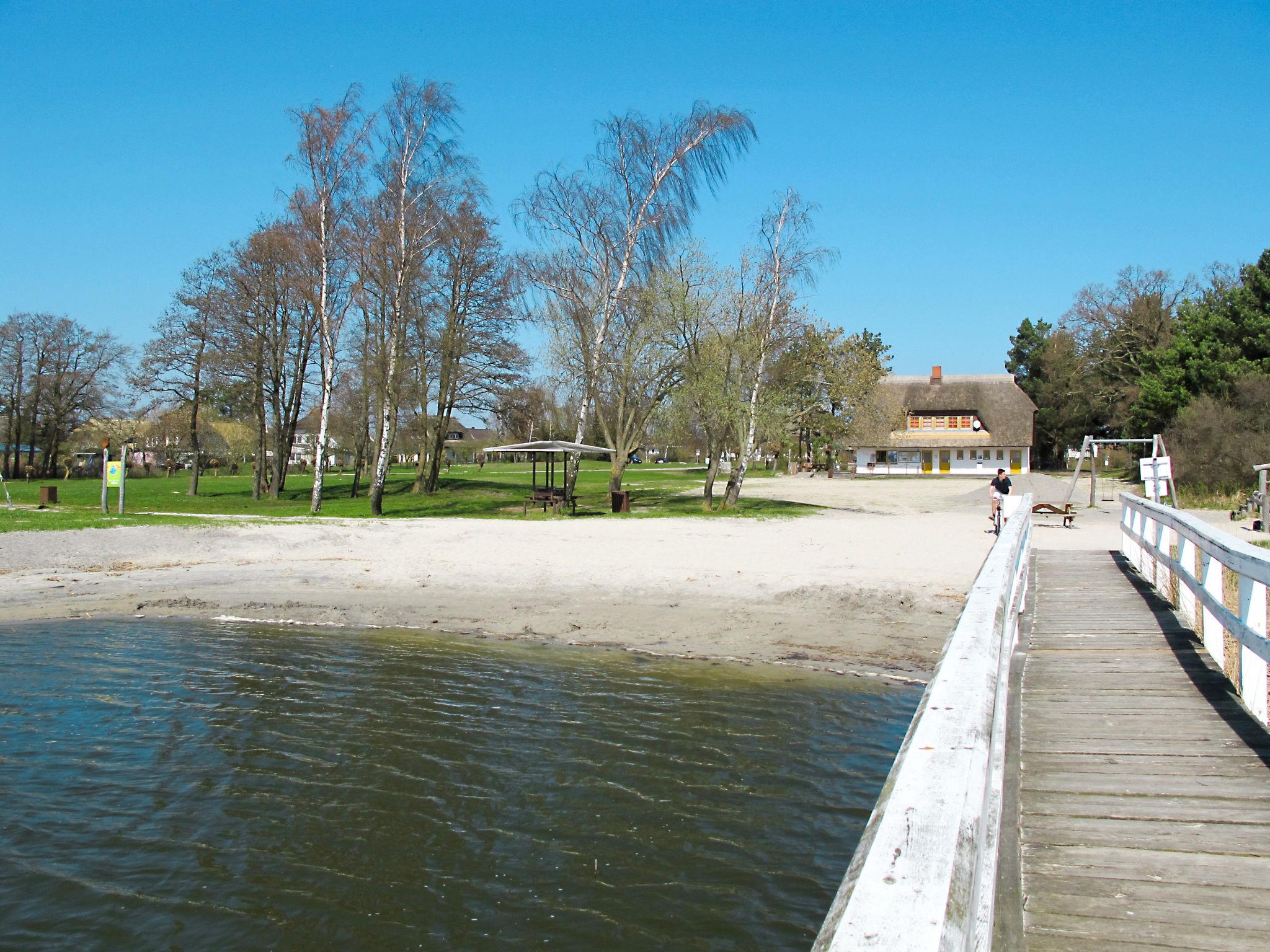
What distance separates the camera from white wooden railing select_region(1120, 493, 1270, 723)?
4762 millimetres

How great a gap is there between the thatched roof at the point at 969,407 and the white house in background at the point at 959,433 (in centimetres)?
5

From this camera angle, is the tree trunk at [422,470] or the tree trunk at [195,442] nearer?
the tree trunk at [195,442]

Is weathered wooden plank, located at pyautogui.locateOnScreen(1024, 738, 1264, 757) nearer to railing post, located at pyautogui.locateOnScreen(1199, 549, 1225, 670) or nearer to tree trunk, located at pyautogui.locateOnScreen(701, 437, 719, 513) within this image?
railing post, located at pyautogui.locateOnScreen(1199, 549, 1225, 670)

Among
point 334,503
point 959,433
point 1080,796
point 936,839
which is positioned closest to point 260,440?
point 334,503

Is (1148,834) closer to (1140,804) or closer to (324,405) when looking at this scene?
(1140,804)

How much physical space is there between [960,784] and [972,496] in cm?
4408

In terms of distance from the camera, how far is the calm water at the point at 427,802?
5.13 meters

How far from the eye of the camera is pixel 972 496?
143 ft

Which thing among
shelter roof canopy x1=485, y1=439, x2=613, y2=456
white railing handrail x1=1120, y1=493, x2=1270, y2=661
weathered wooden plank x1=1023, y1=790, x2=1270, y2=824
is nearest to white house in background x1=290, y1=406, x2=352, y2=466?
shelter roof canopy x1=485, y1=439, x2=613, y2=456

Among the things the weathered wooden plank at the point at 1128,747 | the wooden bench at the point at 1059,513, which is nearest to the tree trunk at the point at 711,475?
the wooden bench at the point at 1059,513

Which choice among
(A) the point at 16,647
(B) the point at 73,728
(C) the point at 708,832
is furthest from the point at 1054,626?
(A) the point at 16,647

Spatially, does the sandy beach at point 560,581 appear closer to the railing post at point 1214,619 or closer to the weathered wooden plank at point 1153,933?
→ the railing post at point 1214,619

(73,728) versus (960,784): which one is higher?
(960,784)

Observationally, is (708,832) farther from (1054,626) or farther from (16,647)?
(16,647)
